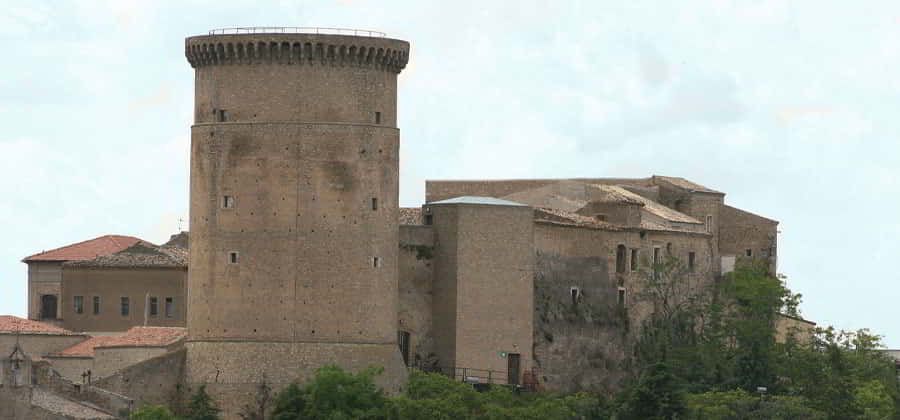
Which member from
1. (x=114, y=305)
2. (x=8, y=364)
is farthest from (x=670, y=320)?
(x=8, y=364)

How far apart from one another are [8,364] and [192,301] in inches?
221

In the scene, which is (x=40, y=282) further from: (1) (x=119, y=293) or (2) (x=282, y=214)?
(2) (x=282, y=214)

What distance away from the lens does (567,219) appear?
101m

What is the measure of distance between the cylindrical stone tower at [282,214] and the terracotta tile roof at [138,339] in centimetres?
289

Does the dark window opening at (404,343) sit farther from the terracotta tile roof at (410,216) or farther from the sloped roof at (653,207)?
the sloped roof at (653,207)

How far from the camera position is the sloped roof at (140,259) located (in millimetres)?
99125

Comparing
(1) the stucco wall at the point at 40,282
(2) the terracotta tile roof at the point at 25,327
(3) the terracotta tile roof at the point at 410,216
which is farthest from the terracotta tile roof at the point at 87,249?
(3) the terracotta tile roof at the point at 410,216

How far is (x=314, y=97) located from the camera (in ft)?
287

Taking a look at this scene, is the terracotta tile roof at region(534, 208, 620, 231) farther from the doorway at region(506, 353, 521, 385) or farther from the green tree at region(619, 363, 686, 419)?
the green tree at region(619, 363, 686, 419)

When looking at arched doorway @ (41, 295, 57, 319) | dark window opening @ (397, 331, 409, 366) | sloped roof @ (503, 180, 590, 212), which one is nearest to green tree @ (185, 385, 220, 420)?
dark window opening @ (397, 331, 409, 366)

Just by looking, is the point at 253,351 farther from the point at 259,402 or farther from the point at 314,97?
the point at 314,97

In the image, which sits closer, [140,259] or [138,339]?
[138,339]

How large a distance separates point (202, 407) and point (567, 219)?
18.5 meters

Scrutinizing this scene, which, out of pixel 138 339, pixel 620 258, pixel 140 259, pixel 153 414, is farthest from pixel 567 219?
pixel 153 414
